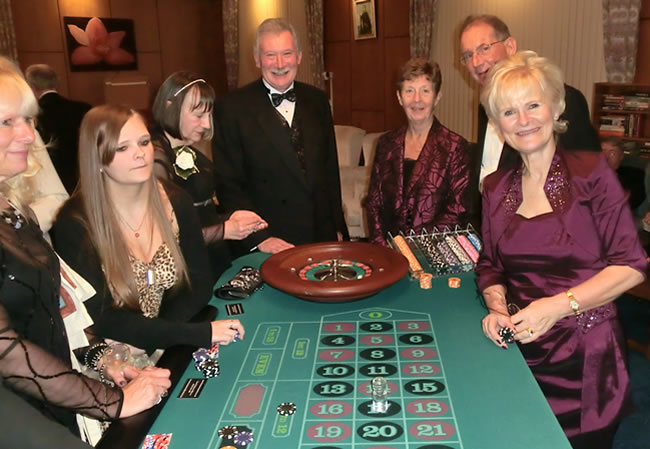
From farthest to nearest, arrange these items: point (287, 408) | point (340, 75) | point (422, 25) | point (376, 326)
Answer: point (340, 75)
point (422, 25)
point (376, 326)
point (287, 408)

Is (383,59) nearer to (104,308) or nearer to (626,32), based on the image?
(626,32)

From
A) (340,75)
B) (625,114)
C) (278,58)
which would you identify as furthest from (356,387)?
→ (340,75)

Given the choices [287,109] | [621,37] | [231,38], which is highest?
[231,38]

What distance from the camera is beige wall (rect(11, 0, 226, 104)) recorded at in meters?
8.23

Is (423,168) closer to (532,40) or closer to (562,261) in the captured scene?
(562,261)

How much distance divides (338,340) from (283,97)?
1657 millimetres

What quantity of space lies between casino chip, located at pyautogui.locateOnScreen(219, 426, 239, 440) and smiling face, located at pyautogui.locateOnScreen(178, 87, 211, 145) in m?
1.58

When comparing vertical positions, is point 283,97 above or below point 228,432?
above

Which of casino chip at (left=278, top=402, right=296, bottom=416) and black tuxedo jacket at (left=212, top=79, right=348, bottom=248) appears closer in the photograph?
casino chip at (left=278, top=402, right=296, bottom=416)

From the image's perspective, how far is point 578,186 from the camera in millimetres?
1689

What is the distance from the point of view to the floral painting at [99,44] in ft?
28.0

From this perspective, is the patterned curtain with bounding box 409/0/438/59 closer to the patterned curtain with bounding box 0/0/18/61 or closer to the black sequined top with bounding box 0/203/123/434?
the patterned curtain with bounding box 0/0/18/61

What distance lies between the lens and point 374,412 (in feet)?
4.30

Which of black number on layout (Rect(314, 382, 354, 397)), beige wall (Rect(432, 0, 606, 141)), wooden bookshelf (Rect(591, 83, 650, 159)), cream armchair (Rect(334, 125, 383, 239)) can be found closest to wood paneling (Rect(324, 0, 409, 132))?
beige wall (Rect(432, 0, 606, 141))
